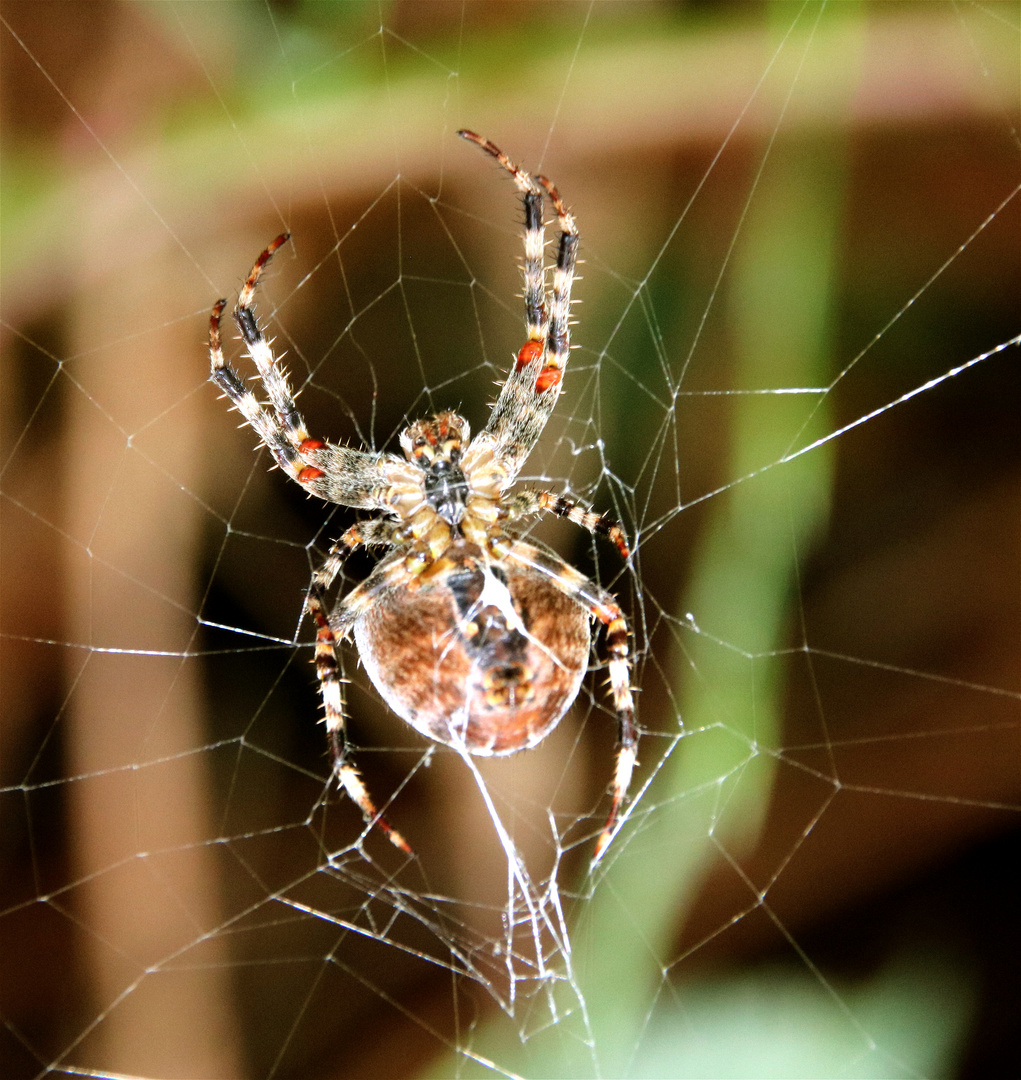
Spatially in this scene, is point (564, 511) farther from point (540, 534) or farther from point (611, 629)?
point (540, 534)

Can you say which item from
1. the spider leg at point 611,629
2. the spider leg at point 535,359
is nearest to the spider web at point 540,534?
the spider leg at point 611,629

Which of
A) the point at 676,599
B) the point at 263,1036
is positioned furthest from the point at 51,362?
the point at 263,1036

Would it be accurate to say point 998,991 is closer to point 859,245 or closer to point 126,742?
point 859,245

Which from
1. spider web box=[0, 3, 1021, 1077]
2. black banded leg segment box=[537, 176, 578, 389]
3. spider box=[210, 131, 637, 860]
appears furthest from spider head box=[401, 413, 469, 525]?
spider web box=[0, 3, 1021, 1077]

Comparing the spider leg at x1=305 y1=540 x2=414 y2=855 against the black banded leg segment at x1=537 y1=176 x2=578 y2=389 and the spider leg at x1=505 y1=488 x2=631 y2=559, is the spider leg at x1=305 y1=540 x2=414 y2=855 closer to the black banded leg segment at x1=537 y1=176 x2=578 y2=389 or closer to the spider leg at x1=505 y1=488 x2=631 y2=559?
the spider leg at x1=505 y1=488 x2=631 y2=559

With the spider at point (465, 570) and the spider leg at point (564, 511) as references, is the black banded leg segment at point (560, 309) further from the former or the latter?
the spider leg at point (564, 511)

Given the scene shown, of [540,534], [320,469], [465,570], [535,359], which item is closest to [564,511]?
[465,570]
